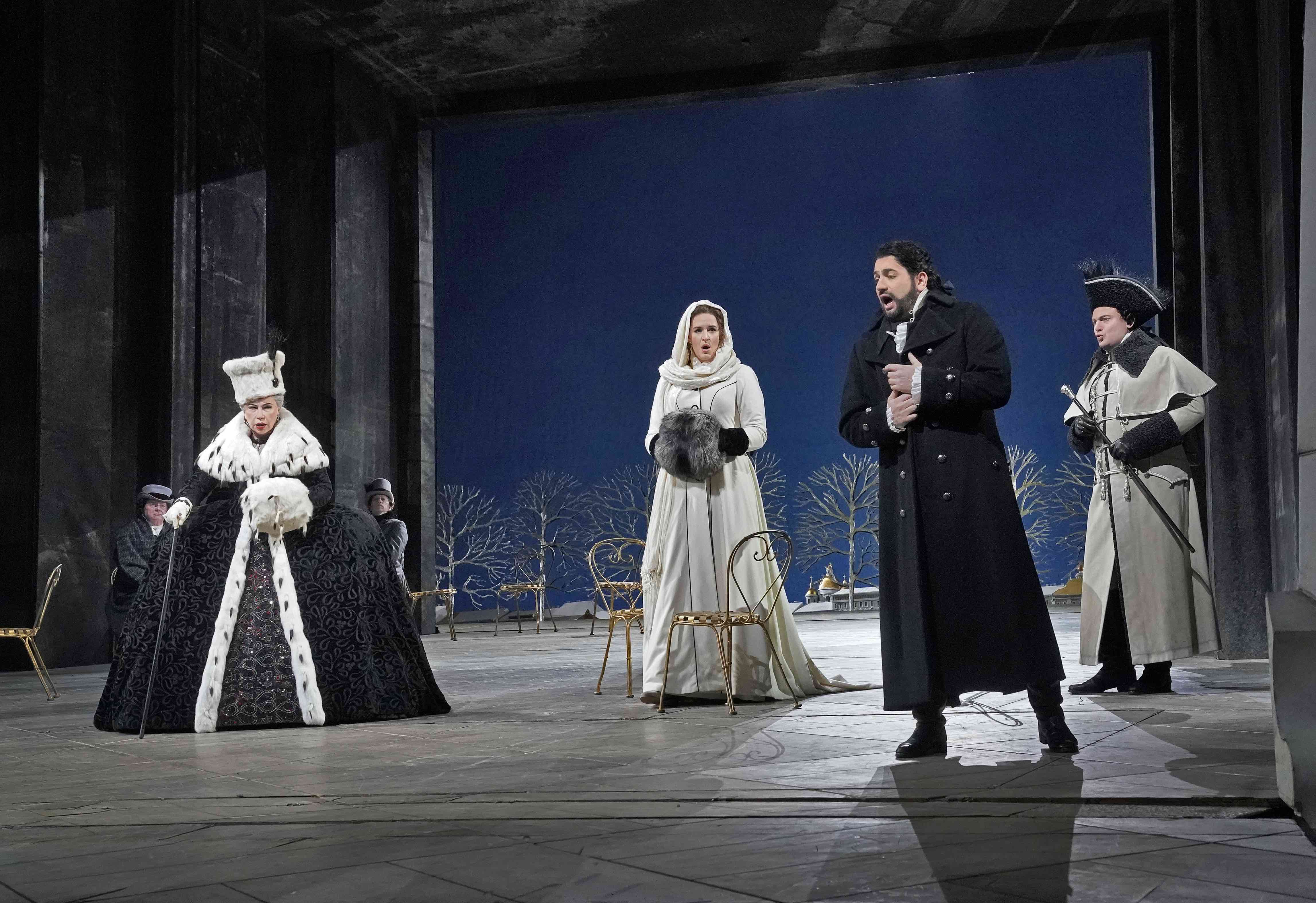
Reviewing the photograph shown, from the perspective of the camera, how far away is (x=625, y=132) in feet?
99.7

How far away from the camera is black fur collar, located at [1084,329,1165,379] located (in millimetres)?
5973

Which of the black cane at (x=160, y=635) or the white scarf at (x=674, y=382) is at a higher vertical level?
the white scarf at (x=674, y=382)

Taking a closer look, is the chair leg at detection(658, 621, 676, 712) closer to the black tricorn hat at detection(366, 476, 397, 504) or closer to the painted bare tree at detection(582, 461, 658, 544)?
the black tricorn hat at detection(366, 476, 397, 504)

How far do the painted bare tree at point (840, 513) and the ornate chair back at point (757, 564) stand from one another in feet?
71.4

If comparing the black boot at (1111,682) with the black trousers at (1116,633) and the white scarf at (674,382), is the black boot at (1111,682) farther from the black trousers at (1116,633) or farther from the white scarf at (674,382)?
the white scarf at (674,382)

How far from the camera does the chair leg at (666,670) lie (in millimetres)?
5484

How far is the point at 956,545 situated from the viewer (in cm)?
375

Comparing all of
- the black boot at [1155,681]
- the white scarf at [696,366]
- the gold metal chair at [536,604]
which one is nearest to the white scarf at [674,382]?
the white scarf at [696,366]

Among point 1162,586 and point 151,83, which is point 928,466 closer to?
point 1162,586

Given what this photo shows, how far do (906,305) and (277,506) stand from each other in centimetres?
297

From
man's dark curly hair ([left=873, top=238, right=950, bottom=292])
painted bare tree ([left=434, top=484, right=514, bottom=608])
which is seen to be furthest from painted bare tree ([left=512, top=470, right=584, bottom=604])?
man's dark curly hair ([left=873, top=238, right=950, bottom=292])

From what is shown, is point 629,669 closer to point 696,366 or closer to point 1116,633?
point 696,366

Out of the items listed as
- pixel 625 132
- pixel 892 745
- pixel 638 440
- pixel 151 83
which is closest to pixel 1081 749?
pixel 892 745

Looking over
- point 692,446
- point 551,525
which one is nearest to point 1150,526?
point 692,446
